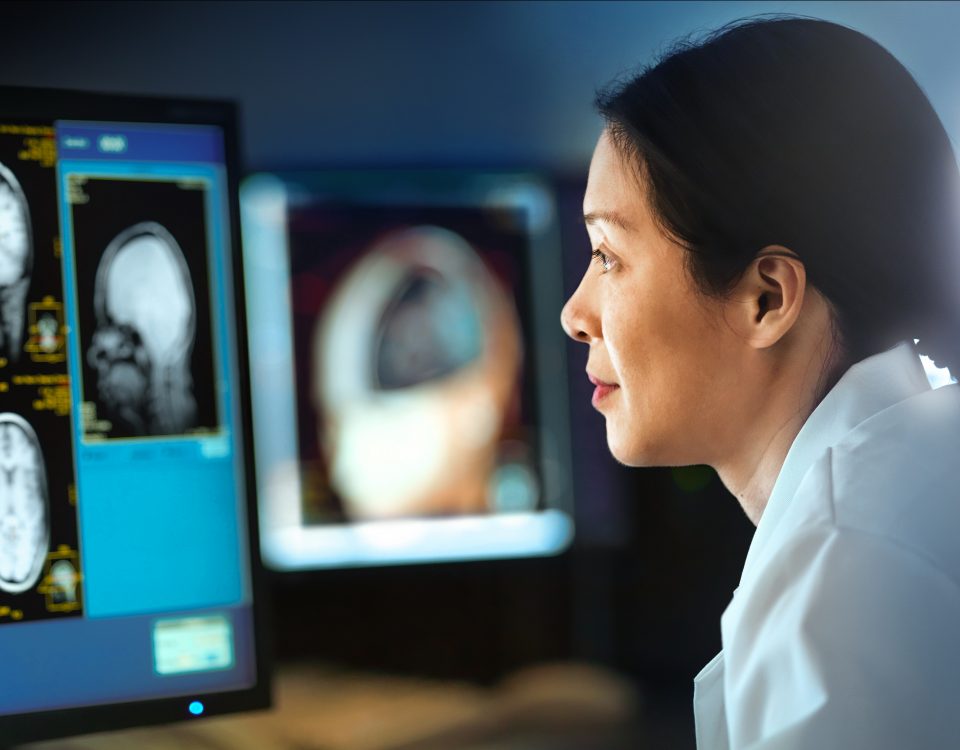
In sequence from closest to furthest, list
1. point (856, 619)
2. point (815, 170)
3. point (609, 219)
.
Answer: point (856, 619) → point (815, 170) → point (609, 219)

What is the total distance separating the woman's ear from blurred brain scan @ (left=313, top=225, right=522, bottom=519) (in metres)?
1.19

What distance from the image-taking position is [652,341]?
94 centimetres

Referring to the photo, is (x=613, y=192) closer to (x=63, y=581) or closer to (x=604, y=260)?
(x=604, y=260)

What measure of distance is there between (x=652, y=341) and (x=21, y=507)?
0.55 m

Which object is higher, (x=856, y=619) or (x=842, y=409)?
(x=842, y=409)

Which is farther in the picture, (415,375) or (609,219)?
(415,375)

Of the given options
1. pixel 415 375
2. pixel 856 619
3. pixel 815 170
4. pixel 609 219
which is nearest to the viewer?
pixel 856 619

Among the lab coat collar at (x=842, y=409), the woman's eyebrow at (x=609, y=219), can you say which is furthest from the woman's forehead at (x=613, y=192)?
the lab coat collar at (x=842, y=409)

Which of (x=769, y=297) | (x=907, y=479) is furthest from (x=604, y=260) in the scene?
Result: (x=907, y=479)

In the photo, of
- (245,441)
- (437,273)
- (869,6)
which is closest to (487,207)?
(437,273)

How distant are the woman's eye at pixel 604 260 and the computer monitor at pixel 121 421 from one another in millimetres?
331

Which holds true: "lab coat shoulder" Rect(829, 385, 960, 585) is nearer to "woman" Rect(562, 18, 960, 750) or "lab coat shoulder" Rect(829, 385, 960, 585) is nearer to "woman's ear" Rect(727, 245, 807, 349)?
"woman" Rect(562, 18, 960, 750)

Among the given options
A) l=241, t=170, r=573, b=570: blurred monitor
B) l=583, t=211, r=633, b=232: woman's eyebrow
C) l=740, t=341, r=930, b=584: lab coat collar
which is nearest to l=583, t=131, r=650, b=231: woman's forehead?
l=583, t=211, r=633, b=232: woman's eyebrow

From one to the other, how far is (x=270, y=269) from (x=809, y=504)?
4.74ft
